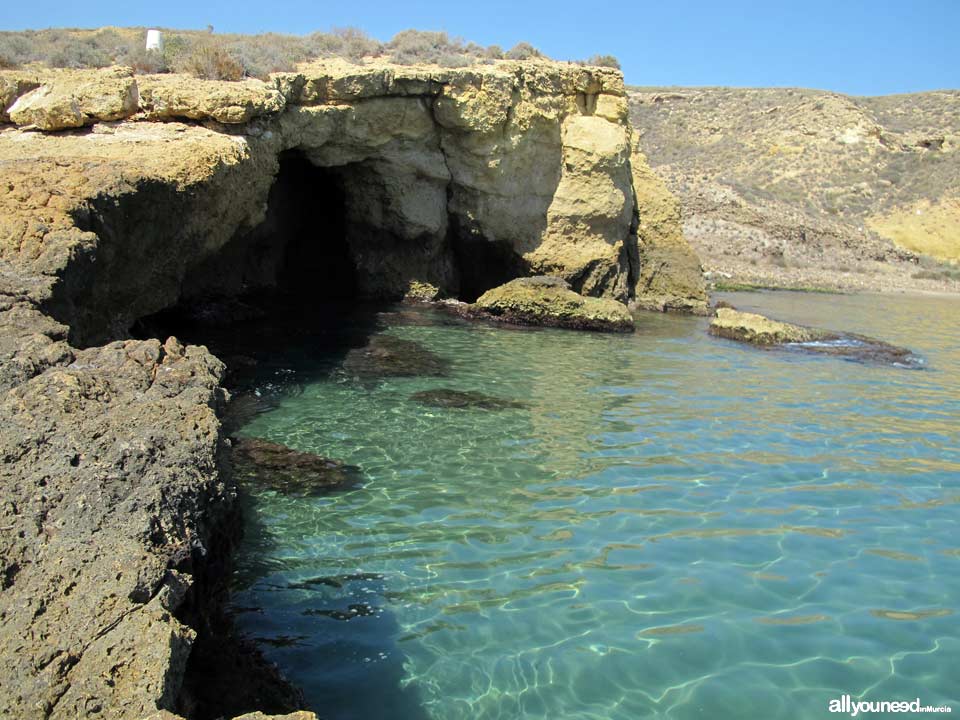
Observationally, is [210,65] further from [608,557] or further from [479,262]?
[608,557]

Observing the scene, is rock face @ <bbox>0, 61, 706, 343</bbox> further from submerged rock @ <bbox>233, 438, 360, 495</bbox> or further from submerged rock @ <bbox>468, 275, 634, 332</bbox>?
submerged rock @ <bbox>233, 438, 360, 495</bbox>

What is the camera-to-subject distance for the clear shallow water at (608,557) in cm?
421

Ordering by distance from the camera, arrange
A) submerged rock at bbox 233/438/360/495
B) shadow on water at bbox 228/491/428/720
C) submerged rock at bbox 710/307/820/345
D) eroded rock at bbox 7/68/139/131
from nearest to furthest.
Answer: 1. shadow on water at bbox 228/491/428/720
2. submerged rock at bbox 233/438/360/495
3. eroded rock at bbox 7/68/139/131
4. submerged rock at bbox 710/307/820/345

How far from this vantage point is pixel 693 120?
55062mm

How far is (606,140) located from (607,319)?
184 inches

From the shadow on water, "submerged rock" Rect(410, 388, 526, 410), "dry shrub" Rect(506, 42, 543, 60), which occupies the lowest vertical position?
the shadow on water

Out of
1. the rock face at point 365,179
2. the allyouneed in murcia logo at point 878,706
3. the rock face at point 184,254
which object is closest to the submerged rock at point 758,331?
the rock face at point 184,254

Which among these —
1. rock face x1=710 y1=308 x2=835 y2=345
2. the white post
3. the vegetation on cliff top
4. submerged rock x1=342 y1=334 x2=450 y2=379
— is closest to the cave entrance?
the vegetation on cliff top

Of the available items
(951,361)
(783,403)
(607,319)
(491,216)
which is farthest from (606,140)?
(783,403)

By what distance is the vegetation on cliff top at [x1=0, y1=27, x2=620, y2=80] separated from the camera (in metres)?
12.0

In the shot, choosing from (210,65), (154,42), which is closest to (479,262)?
(210,65)

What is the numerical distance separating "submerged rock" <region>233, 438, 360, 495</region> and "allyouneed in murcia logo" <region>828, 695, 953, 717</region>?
3.98 m

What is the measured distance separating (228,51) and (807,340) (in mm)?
11427

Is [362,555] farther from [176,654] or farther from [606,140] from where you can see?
[606,140]
